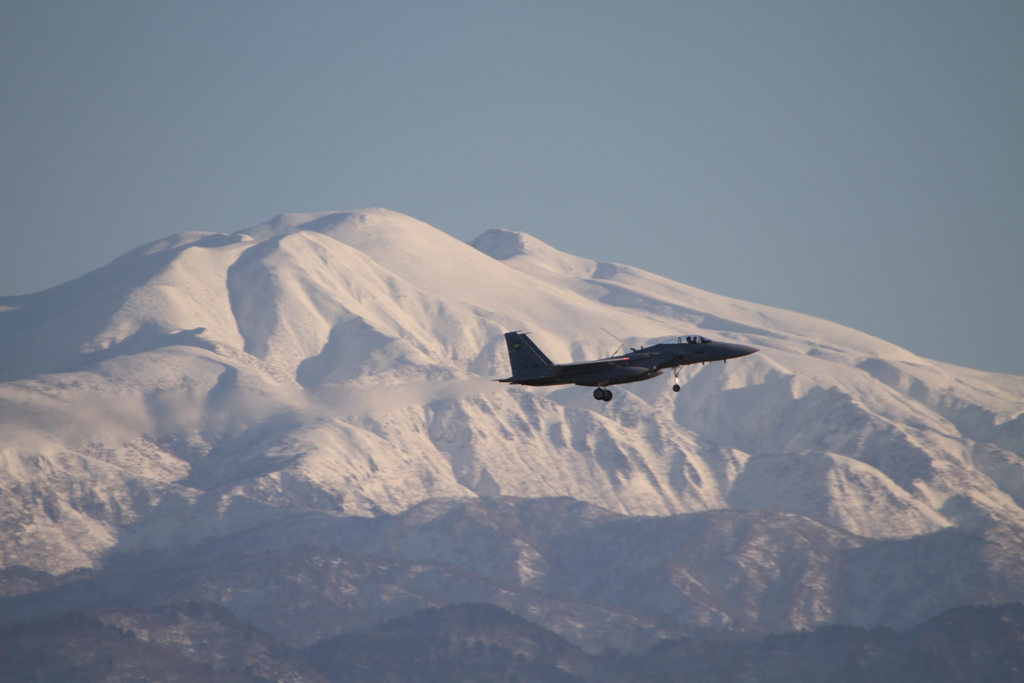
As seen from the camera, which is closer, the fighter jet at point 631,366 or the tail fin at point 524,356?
the fighter jet at point 631,366

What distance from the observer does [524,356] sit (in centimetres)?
12138

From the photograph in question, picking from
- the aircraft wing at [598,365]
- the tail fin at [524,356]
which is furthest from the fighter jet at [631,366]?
the tail fin at [524,356]

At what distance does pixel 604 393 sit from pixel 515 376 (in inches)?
440

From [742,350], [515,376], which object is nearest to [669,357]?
[742,350]

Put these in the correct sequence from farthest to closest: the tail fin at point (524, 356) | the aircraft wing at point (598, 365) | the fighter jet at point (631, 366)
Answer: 1. the tail fin at point (524, 356)
2. the fighter jet at point (631, 366)
3. the aircraft wing at point (598, 365)

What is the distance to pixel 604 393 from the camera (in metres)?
113

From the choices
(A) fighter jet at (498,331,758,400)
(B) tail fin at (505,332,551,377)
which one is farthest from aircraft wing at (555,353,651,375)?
(B) tail fin at (505,332,551,377)

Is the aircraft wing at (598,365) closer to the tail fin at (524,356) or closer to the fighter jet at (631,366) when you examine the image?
the fighter jet at (631,366)

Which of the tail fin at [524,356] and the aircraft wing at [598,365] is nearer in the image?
the aircraft wing at [598,365]

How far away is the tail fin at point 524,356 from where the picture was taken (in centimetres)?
11969

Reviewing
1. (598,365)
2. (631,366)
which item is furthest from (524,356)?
(631,366)

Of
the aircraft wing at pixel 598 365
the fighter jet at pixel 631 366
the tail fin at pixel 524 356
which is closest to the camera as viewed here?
the aircraft wing at pixel 598 365

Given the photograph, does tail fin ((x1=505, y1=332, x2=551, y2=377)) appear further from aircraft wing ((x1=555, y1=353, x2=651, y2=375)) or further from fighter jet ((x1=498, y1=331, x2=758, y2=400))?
aircraft wing ((x1=555, y1=353, x2=651, y2=375))

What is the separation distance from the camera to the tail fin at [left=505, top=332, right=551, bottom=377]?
119688 millimetres
